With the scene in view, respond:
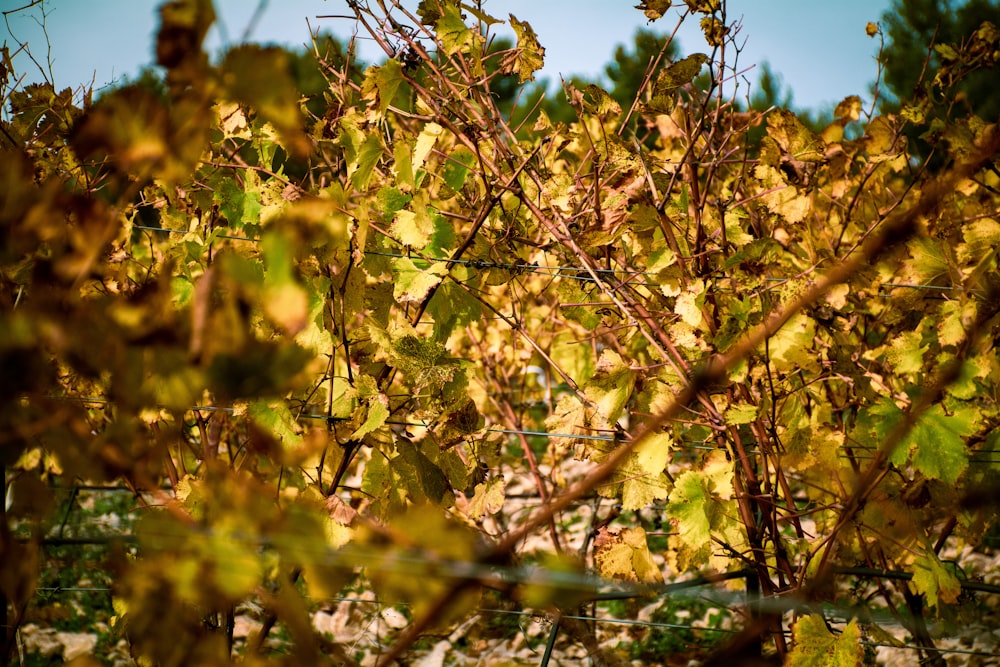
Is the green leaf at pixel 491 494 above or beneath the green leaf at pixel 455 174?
beneath

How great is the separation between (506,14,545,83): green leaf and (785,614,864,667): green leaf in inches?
43.5

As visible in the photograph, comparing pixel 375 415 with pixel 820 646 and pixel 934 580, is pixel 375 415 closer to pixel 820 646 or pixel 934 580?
pixel 820 646

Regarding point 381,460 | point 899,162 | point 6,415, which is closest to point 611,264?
point 381,460

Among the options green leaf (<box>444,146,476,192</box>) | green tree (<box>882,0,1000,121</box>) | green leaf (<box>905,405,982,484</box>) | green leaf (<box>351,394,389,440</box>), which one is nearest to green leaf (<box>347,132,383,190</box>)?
green leaf (<box>444,146,476,192</box>)

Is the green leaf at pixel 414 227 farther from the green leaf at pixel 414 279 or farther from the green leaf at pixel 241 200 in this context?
the green leaf at pixel 241 200

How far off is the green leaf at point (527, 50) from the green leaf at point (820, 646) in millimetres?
1105

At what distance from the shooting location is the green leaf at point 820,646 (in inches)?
52.2

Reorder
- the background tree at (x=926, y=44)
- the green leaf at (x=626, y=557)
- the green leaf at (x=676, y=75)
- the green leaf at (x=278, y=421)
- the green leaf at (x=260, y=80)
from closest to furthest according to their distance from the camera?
the green leaf at (x=260, y=80) → the green leaf at (x=278, y=421) → the green leaf at (x=676, y=75) → the green leaf at (x=626, y=557) → the background tree at (x=926, y=44)

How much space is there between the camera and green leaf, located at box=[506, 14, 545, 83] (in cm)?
148

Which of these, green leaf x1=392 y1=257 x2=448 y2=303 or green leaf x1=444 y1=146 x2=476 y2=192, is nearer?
green leaf x1=392 y1=257 x2=448 y2=303

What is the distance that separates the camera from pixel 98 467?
1.98 ft

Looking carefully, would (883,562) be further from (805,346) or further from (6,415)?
(6,415)

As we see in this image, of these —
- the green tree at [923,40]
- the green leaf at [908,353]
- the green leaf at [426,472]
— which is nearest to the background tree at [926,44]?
the green tree at [923,40]

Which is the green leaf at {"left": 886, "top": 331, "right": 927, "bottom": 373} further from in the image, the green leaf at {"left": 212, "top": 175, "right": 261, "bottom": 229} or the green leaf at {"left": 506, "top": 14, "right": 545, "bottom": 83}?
the green leaf at {"left": 212, "top": 175, "right": 261, "bottom": 229}
